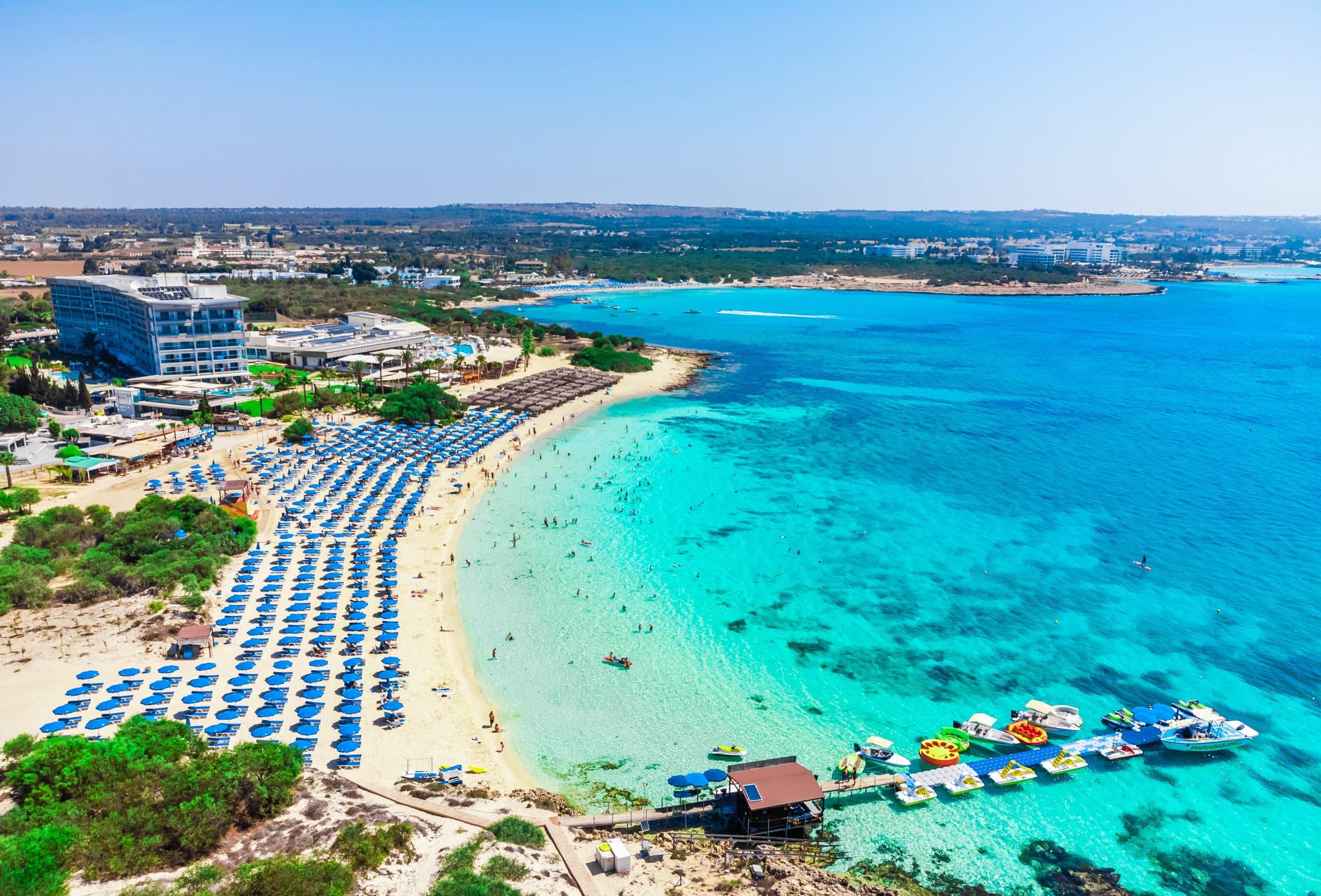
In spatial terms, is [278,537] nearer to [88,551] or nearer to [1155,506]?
[88,551]

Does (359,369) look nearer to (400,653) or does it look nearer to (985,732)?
(400,653)

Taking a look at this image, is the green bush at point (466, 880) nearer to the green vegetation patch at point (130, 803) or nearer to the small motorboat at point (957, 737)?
the green vegetation patch at point (130, 803)

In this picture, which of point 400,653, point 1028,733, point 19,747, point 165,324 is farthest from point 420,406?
point 1028,733

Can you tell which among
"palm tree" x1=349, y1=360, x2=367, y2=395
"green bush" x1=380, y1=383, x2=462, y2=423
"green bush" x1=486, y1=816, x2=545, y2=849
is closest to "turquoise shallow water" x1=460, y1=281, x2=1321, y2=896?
"green bush" x1=486, y1=816, x2=545, y2=849

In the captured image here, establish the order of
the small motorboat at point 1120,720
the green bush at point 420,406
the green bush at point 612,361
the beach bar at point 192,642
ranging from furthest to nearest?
the green bush at point 612,361 < the green bush at point 420,406 < the beach bar at point 192,642 < the small motorboat at point 1120,720

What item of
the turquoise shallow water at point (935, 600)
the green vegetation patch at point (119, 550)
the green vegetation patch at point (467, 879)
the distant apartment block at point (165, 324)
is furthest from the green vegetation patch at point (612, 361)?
the green vegetation patch at point (467, 879)

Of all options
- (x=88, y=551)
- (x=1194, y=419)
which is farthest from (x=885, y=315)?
(x=88, y=551)

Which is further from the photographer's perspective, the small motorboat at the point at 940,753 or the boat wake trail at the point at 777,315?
the boat wake trail at the point at 777,315
